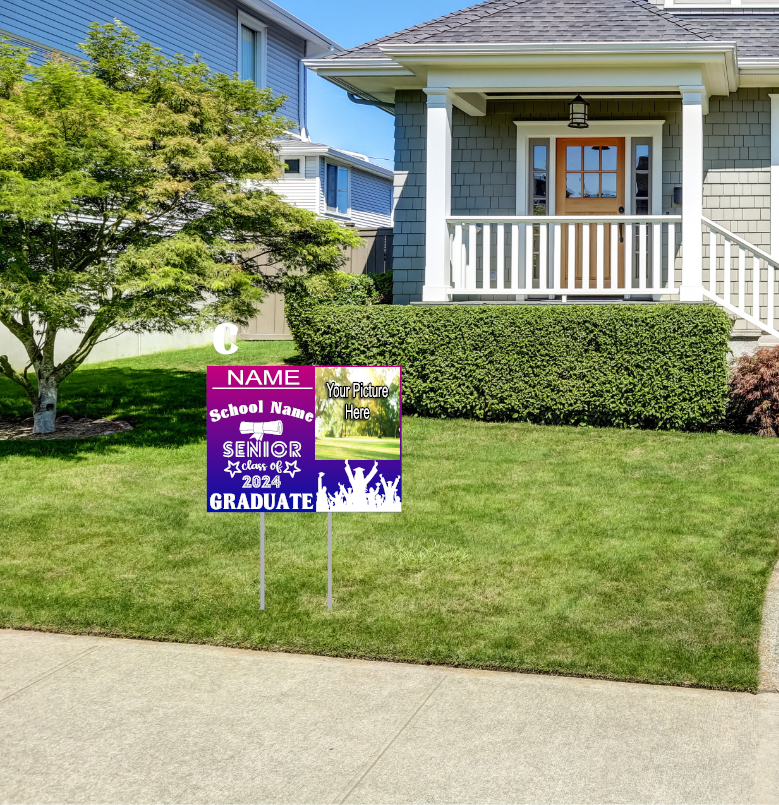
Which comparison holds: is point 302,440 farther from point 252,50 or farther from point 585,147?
→ point 252,50

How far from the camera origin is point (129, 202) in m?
10.0

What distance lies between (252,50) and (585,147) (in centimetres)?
1420

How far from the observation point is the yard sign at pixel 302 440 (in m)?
5.63

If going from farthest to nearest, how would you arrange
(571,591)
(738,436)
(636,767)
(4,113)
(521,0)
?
(521,0) < (738,436) < (4,113) < (571,591) < (636,767)

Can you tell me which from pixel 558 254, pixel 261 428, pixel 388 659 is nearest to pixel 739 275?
pixel 558 254

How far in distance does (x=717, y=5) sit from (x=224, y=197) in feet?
28.7

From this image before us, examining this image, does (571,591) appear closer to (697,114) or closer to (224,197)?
Answer: (224,197)

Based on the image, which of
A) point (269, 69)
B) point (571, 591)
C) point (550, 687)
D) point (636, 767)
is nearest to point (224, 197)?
point (571, 591)

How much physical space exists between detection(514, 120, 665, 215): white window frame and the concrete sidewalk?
1011 cm

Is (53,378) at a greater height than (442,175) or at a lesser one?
lesser

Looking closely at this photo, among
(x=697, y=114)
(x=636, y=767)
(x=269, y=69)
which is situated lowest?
(x=636, y=767)

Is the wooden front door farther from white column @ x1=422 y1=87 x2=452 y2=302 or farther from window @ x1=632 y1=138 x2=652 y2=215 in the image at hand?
white column @ x1=422 y1=87 x2=452 y2=302

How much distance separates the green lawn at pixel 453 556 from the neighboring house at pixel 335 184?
18543 mm

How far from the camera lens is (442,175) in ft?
39.9
